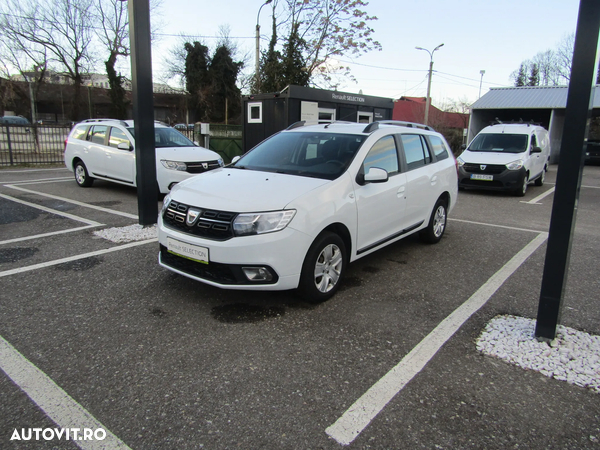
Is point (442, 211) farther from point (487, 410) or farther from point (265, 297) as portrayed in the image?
point (487, 410)

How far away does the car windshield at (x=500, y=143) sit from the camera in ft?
39.7

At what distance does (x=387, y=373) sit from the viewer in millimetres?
2957

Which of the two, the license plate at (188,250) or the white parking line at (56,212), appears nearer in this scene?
the license plate at (188,250)

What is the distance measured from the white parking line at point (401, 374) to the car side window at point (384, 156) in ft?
5.48

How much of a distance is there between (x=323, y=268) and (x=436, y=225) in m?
2.83

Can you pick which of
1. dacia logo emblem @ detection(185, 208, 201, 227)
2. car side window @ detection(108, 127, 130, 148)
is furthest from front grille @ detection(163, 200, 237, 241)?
car side window @ detection(108, 127, 130, 148)

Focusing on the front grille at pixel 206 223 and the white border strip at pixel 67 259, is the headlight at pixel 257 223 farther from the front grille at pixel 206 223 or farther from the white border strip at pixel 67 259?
the white border strip at pixel 67 259

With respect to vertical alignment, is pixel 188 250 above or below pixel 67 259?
above

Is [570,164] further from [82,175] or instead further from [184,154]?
[82,175]

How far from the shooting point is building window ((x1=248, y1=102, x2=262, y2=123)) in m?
13.4

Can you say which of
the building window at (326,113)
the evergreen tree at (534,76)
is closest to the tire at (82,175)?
the building window at (326,113)

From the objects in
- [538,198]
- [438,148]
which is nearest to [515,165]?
[538,198]
